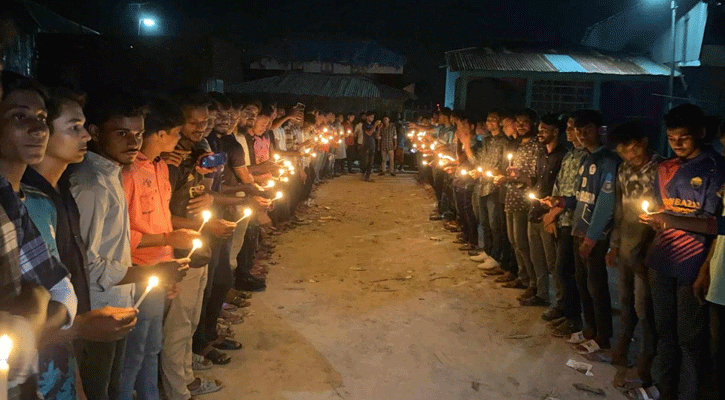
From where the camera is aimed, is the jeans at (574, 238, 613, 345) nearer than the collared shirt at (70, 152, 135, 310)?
No

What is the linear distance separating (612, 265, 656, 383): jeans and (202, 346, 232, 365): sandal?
352 cm

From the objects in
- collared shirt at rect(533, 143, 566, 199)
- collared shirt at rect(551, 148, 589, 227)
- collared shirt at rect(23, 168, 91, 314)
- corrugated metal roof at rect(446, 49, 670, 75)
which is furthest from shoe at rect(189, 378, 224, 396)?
corrugated metal roof at rect(446, 49, 670, 75)

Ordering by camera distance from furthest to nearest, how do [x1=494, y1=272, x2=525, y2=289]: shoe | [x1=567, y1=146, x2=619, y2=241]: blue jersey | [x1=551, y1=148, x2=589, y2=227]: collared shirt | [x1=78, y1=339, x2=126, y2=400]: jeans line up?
[x1=494, y1=272, x2=525, y2=289]: shoe → [x1=551, y1=148, x2=589, y2=227]: collared shirt → [x1=567, y1=146, x2=619, y2=241]: blue jersey → [x1=78, y1=339, x2=126, y2=400]: jeans

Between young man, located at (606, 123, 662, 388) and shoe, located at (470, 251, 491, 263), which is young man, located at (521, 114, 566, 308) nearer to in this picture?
young man, located at (606, 123, 662, 388)

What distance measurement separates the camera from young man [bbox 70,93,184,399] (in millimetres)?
3131

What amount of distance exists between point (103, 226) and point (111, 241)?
4.3 inches

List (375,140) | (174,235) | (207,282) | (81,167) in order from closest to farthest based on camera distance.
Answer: (81,167) → (174,235) → (207,282) → (375,140)

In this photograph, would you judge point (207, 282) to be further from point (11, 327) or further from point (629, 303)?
point (629, 303)

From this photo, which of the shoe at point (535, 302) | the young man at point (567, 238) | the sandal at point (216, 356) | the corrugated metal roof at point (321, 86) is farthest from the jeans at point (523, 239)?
the corrugated metal roof at point (321, 86)

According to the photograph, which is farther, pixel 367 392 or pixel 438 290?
pixel 438 290

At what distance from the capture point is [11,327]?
6.69 feet

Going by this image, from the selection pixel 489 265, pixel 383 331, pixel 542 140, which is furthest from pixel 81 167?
pixel 489 265

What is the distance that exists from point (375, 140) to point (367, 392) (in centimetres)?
1569

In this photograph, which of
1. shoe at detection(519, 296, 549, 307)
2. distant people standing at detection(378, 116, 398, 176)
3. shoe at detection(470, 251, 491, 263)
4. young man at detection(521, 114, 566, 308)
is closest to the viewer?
young man at detection(521, 114, 566, 308)
